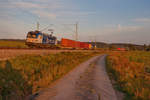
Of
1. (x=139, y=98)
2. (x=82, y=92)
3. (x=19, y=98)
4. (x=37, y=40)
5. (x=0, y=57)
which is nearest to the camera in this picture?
(x=19, y=98)

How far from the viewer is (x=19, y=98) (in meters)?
4.61

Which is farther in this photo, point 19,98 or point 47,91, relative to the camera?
point 47,91

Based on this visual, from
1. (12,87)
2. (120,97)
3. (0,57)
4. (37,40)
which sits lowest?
(120,97)

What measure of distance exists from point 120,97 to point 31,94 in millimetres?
3712

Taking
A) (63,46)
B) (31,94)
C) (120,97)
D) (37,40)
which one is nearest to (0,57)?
(31,94)

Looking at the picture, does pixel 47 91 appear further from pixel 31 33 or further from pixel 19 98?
pixel 31 33

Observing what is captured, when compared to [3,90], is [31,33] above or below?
above

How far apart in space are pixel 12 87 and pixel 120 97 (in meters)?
4.56

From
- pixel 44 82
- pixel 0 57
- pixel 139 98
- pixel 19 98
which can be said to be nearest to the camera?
pixel 19 98

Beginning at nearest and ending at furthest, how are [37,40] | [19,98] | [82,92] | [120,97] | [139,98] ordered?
[19,98] < [139,98] < [120,97] < [82,92] < [37,40]

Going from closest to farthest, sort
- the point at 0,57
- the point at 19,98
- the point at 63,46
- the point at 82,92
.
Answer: the point at 19,98 → the point at 82,92 → the point at 0,57 → the point at 63,46

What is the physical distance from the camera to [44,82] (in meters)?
6.88

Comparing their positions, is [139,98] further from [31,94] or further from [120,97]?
[31,94]

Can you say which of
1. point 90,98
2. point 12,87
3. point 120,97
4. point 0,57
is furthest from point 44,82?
point 0,57
